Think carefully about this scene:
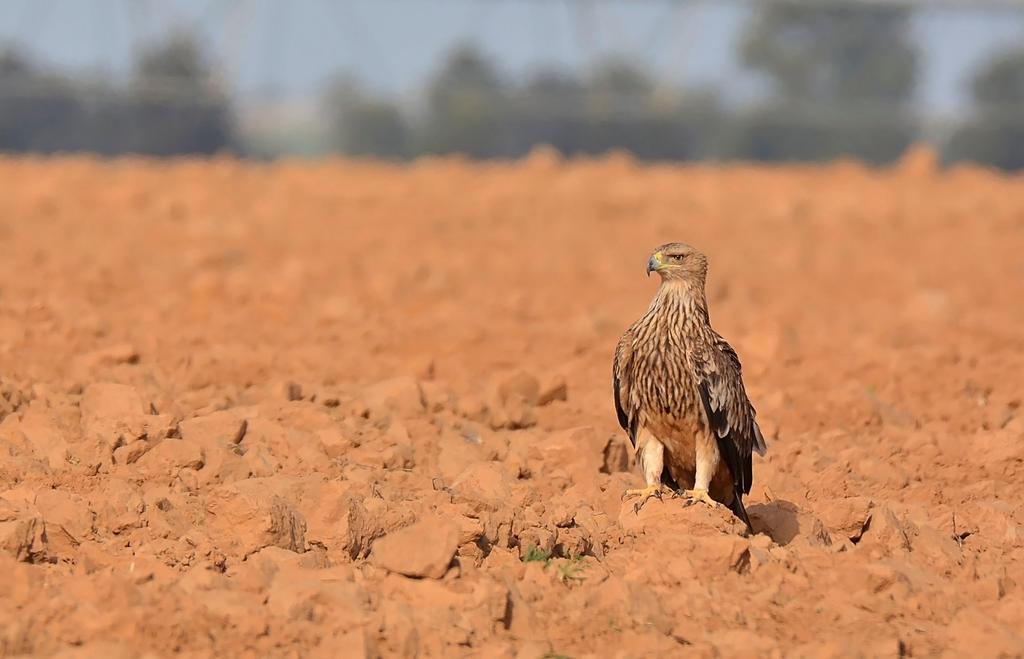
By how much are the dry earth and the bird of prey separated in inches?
10.0

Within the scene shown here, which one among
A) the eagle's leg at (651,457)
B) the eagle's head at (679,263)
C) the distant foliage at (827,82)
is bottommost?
the eagle's leg at (651,457)

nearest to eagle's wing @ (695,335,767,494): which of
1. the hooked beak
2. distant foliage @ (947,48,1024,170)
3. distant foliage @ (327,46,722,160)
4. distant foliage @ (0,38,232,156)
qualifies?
the hooked beak

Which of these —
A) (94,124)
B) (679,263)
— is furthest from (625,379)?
(94,124)

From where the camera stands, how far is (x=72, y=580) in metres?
5.52

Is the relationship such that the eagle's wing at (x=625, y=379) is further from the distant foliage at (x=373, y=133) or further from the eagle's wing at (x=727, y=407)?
the distant foliage at (x=373, y=133)

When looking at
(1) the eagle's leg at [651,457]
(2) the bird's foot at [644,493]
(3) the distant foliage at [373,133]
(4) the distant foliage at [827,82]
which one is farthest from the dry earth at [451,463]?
(3) the distant foliage at [373,133]

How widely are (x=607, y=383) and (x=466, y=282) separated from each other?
197 inches

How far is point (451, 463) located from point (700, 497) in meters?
1.11

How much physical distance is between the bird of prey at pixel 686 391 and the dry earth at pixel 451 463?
10.0 inches

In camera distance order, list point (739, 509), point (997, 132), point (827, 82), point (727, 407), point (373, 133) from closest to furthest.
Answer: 1. point (727, 407)
2. point (739, 509)
3. point (827, 82)
4. point (373, 133)
5. point (997, 132)

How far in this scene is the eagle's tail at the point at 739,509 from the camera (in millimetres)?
7262

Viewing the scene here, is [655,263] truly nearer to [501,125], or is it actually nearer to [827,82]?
[827,82]

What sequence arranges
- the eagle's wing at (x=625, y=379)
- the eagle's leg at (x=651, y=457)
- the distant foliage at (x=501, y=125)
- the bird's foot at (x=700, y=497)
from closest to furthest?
the bird's foot at (x=700, y=497), the eagle's wing at (x=625, y=379), the eagle's leg at (x=651, y=457), the distant foliage at (x=501, y=125)

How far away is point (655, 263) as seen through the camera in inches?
→ 288
